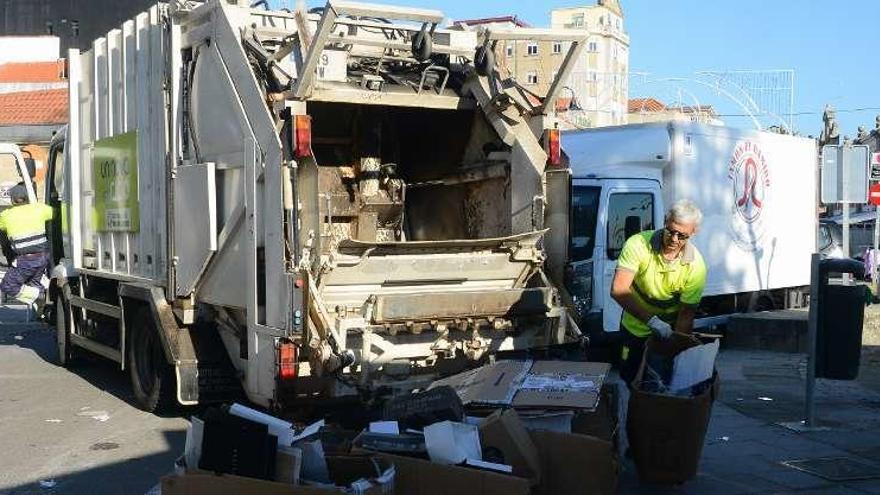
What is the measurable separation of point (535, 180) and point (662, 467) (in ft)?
8.39

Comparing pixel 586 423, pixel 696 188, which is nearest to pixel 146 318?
pixel 586 423

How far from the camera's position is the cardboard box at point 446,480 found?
13.0ft

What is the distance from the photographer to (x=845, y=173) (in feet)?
26.6

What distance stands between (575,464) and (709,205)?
7875 millimetres

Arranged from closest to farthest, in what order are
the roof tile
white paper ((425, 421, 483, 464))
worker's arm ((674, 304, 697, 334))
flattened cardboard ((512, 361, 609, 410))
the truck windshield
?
white paper ((425, 421, 483, 464)) → flattened cardboard ((512, 361, 609, 410)) → worker's arm ((674, 304, 697, 334)) → the truck windshield → the roof tile

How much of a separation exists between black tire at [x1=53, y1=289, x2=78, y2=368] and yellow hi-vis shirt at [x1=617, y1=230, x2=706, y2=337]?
6.28m

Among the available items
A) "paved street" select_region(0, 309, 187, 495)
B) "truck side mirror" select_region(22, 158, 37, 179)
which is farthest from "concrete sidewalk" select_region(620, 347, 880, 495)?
"truck side mirror" select_region(22, 158, 37, 179)

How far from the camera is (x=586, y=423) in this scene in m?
5.02

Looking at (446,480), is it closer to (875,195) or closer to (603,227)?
(603,227)

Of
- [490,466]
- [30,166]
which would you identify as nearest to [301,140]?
[490,466]

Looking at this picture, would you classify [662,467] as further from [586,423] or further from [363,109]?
[363,109]

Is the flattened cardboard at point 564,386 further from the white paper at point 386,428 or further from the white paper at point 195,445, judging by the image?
the white paper at point 195,445

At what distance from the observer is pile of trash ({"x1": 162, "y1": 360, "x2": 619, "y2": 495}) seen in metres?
3.89

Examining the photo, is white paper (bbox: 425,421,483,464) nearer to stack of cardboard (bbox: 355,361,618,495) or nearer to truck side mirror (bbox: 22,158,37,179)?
stack of cardboard (bbox: 355,361,618,495)
